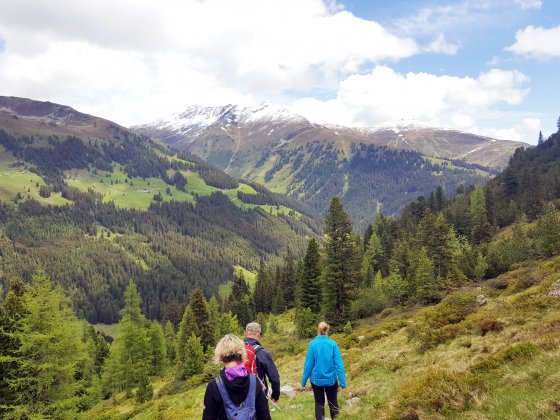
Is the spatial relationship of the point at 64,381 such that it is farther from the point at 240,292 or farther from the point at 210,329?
the point at 240,292

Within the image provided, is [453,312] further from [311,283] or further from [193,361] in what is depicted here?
[193,361]

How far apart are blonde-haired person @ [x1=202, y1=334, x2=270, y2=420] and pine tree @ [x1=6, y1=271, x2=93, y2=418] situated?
2571cm

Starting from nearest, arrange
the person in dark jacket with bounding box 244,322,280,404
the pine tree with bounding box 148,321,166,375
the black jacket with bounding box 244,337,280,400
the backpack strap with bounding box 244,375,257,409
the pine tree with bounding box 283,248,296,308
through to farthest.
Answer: the backpack strap with bounding box 244,375,257,409 < the person in dark jacket with bounding box 244,322,280,404 < the black jacket with bounding box 244,337,280,400 < the pine tree with bounding box 148,321,166,375 < the pine tree with bounding box 283,248,296,308

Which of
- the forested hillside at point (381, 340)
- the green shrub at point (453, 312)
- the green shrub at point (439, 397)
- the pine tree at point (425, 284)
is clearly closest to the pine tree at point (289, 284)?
the forested hillside at point (381, 340)

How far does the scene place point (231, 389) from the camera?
20.7 ft

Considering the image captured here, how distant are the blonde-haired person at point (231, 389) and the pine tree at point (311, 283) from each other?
150 ft

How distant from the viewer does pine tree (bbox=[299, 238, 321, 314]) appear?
52.1m

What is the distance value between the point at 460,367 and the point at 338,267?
111ft

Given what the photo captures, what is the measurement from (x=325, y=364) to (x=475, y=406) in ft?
13.8

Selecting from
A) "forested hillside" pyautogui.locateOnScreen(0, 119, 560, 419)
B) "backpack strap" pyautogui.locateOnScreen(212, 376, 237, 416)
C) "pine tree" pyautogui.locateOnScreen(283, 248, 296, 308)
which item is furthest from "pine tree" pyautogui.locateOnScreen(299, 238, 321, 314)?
"backpack strap" pyautogui.locateOnScreen(212, 376, 237, 416)

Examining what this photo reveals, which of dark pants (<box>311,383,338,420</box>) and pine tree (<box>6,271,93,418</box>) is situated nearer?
dark pants (<box>311,383,338,420</box>)

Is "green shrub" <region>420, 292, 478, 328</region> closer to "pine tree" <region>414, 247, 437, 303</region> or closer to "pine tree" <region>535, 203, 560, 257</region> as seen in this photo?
"pine tree" <region>414, 247, 437, 303</region>

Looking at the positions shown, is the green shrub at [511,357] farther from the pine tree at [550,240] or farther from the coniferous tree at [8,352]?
the pine tree at [550,240]

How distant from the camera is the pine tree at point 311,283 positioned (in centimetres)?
5209
